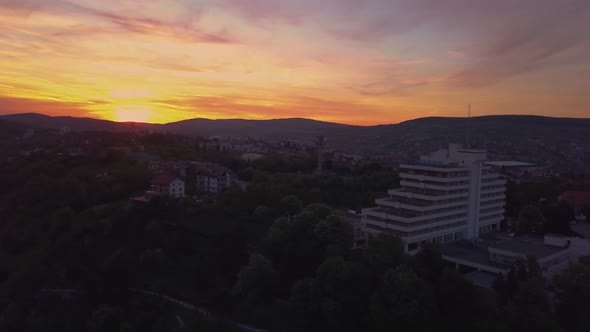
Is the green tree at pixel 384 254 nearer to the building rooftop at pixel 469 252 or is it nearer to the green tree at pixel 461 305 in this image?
the green tree at pixel 461 305

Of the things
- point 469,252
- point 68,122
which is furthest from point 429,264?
point 68,122

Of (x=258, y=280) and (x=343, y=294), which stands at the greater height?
(x=343, y=294)

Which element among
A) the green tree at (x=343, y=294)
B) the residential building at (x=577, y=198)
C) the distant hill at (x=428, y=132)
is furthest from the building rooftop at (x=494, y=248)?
the distant hill at (x=428, y=132)

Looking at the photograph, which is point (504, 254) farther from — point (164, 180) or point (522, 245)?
point (164, 180)

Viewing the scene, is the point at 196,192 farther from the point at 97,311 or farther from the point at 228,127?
the point at 228,127

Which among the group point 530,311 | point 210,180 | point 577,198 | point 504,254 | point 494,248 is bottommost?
point 530,311

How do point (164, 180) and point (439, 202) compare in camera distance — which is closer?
point (439, 202)
